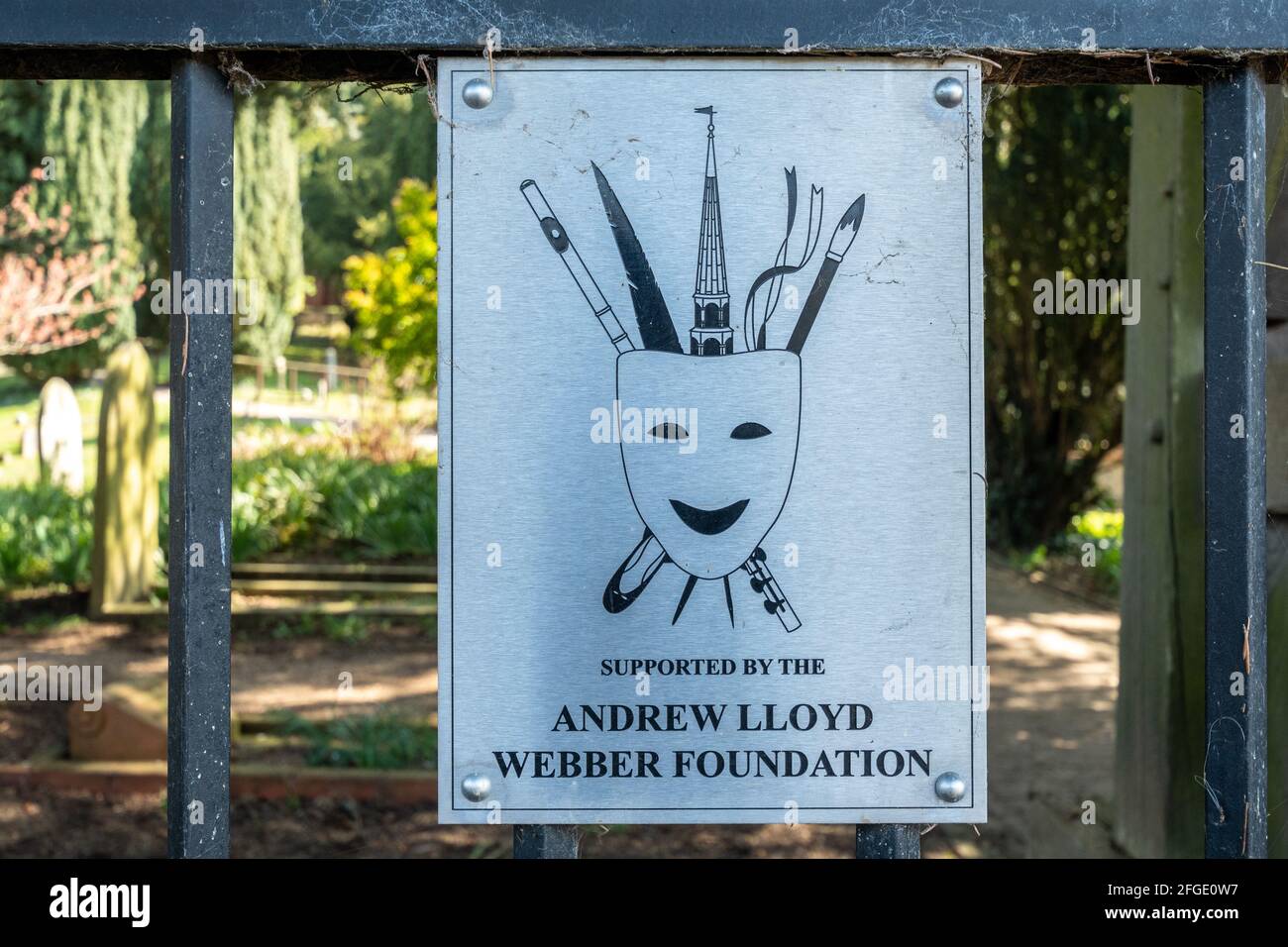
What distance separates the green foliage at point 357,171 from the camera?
17000mm

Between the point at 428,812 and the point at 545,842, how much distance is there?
8.93 ft

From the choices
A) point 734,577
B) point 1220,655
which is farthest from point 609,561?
point 1220,655

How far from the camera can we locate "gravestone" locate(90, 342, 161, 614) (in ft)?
21.5

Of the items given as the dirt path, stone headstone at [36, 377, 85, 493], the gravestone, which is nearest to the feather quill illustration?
the dirt path

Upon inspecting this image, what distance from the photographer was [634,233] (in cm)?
137

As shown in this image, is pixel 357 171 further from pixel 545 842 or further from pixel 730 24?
pixel 545 842

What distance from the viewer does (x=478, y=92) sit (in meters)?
1.36

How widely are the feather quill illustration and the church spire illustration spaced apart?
0.11 ft

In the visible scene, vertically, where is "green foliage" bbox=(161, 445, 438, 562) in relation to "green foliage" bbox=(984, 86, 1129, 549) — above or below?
below

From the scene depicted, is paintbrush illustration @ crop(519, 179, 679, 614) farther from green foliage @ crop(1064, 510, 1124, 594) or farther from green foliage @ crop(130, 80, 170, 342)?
green foliage @ crop(130, 80, 170, 342)

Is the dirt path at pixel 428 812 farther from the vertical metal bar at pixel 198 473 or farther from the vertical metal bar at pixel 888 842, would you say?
the vertical metal bar at pixel 198 473

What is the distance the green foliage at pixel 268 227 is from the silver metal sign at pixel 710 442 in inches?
587

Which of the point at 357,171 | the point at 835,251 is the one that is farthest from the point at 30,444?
the point at 835,251

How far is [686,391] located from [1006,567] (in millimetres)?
8844
